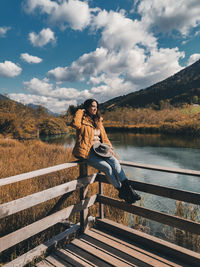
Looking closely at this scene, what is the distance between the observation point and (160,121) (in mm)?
37031

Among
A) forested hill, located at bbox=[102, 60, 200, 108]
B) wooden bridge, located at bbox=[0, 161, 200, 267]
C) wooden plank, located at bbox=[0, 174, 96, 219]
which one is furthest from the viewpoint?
forested hill, located at bbox=[102, 60, 200, 108]

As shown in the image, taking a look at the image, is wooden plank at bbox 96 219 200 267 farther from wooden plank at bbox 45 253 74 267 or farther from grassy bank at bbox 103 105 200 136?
grassy bank at bbox 103 105 200 136

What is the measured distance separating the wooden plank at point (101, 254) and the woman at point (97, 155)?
24.2 inches

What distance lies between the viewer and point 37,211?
3174 mm

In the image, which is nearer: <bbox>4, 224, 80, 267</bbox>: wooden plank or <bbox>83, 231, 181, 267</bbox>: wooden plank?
<bbox>4, 224, 80, 267</bbox>: wooden plank

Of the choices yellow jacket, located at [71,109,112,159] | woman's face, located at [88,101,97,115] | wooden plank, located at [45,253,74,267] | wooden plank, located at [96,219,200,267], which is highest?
woman's face, located at [88,101,97,115]

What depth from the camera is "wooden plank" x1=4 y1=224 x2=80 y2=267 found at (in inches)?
73.9

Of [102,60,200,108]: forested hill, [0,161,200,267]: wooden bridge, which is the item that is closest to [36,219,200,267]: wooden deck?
[0,161,200,267]: wooden bridge

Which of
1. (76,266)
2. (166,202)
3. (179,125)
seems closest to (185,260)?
(76,266)

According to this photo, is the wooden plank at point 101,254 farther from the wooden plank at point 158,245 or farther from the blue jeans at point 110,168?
the blue jeans at point 110,168

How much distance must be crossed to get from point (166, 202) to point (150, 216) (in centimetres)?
378

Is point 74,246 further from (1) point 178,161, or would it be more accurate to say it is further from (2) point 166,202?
(1) point 178,161

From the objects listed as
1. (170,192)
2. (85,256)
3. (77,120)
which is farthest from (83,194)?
(170,192)

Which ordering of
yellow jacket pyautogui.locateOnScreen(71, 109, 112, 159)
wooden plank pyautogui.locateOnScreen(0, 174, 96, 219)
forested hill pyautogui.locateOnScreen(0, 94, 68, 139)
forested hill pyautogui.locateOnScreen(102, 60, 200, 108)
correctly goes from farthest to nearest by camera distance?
forested hill pyautogui.locateOnScreen(102, 60, 200, 108) → forested hill pyautogui.locateOnScreen(0, 94, 68, 139) → yellow jacket pyautogui.locateOnScreen(71, 109, 112, 159) → wooden plank pyautogui.locateOnScreen(0, 174, 96, 219)
